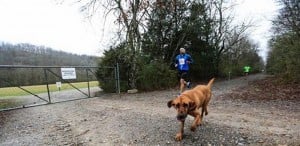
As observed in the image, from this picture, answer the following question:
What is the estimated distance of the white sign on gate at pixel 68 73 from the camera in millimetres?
12023

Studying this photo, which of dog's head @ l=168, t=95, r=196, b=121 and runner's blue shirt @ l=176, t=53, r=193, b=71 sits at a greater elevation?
runner's blue shirt @ l=176, t=53, r=193, b=71

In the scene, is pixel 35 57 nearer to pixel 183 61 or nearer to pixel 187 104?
pixel 183 61

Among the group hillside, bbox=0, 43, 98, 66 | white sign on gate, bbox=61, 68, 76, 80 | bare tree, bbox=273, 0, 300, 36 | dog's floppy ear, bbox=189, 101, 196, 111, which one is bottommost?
dog's floppy ear, bbox=189, 101, 196, 111

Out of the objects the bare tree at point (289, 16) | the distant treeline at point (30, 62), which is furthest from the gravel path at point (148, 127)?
the bare tree at point (289, 16)

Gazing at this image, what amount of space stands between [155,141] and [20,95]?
31.2 ft

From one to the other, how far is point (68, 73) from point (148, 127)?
673 centimetres

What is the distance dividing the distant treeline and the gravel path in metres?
1.84

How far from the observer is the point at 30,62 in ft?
54.1

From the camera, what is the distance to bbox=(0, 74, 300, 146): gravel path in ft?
18.6

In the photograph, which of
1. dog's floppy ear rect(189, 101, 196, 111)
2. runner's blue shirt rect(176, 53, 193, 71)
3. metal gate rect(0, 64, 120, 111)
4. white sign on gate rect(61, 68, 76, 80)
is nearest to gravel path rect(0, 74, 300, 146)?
dog's floppy ear rect(189, 101, 196, 111)

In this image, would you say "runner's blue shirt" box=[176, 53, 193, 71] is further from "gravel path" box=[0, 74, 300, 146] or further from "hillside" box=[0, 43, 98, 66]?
"hillside" box=[0, 43, 98, 66]

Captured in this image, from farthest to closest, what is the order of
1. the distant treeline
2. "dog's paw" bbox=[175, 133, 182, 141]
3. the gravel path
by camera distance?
the distant treeline < the gravel path < "dog's paw" bbox=[175, 133, 182, 141]

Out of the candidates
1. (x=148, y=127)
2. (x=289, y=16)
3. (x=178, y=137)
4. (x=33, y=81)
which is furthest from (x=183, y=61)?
(x=289, y=16)

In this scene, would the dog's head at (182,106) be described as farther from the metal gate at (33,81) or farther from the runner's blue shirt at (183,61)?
the metal gate at (33,81)
